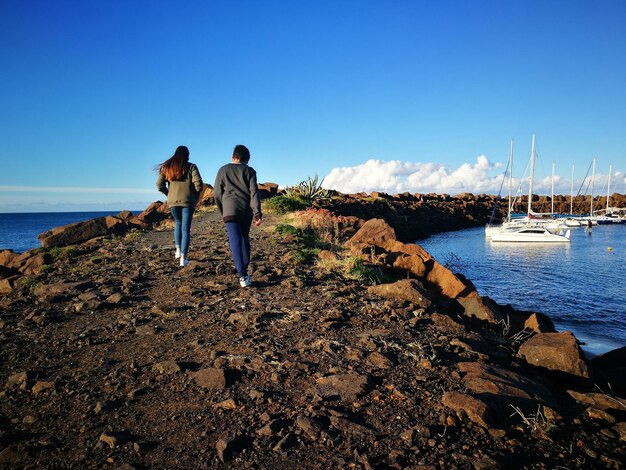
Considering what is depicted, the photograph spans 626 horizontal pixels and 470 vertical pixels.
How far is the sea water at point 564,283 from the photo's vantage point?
10.1 meters

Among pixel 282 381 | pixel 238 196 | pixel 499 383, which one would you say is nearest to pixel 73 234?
pixel 238 196

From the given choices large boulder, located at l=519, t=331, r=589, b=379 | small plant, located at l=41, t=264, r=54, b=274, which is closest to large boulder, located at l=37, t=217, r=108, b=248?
small plant, located at l=41, t=264, r=54, b=274

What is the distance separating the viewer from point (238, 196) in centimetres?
611

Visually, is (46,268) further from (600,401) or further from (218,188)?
(600,401)

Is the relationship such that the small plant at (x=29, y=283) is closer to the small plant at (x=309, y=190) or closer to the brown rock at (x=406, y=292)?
the brown rock at (x=406, y=292)

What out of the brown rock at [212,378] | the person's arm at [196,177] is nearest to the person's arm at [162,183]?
the person's arm at [196,177]

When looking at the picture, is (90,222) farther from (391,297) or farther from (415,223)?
(415,223)

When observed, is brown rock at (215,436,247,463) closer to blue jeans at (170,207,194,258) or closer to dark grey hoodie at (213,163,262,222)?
dark grey hoodie at (213,163,262,222)

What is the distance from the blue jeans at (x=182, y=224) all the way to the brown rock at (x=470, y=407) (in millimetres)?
5438

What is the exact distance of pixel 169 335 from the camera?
4.68 meters

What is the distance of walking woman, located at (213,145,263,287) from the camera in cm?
609

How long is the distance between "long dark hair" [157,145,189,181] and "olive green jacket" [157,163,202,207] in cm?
9

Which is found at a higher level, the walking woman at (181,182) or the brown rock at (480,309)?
the walking woman at (181,182)

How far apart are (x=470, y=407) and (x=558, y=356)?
96.3 inches
